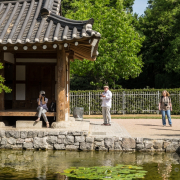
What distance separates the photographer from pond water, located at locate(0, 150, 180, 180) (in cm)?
664

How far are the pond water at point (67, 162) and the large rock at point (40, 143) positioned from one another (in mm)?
399

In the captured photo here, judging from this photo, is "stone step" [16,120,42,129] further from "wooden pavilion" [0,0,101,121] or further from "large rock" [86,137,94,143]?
"large rock" [86,137,94,143]

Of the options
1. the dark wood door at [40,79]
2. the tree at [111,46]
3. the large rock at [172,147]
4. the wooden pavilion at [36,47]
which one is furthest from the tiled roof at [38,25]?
the tree at [111,46]

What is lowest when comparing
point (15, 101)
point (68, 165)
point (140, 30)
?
point (68, 165)

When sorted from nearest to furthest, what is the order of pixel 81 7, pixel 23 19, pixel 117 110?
pixel 23 19 → pixel 117 110 → pixel 81 7

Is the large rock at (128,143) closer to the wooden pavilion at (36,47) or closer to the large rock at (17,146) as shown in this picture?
the wooden pavilion at (36,47)

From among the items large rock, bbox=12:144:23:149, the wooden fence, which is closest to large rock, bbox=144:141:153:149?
large rock, bbox=12:144:23:149

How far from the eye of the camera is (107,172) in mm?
6676

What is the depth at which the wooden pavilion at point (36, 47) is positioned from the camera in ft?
32.8

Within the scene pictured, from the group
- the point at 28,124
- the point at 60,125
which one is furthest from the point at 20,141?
the point at 60,125

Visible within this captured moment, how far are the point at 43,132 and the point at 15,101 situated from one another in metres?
3.50

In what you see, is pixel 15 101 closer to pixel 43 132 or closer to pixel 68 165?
pixel 43 132

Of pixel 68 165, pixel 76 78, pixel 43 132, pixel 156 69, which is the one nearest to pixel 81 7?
pixel 76 78

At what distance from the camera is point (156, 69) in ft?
127
